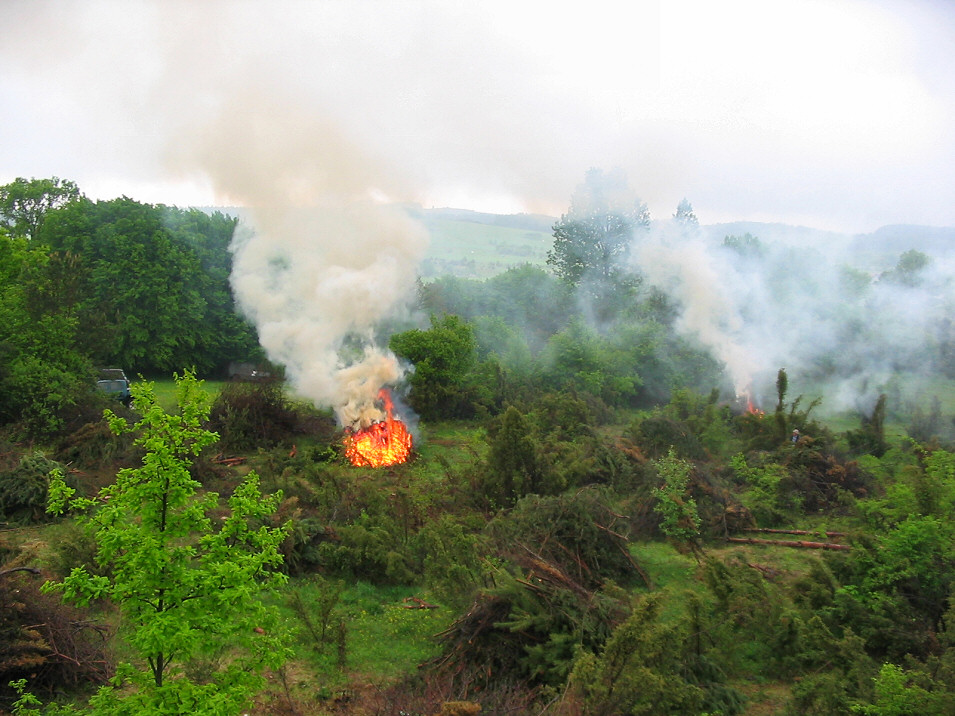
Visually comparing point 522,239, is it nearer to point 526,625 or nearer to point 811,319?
point 811,319

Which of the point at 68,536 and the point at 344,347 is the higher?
the point at 344,347

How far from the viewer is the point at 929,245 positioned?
3825 cm

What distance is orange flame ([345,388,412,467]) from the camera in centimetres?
1723

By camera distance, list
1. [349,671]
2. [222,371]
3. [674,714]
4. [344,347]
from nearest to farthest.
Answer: [674,714], [349,671], [344,347], [222,371]

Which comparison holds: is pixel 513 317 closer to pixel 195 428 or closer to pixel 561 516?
pixel 561 516

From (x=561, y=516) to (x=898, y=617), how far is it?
471 centimetres

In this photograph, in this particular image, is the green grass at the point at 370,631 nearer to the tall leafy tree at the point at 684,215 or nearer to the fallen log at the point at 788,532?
the fallen log at the point at 788,532

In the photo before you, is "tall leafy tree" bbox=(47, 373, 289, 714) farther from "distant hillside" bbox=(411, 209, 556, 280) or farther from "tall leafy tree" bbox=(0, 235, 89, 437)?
"distant hillside" bbox=(411, 209, 556, 280)

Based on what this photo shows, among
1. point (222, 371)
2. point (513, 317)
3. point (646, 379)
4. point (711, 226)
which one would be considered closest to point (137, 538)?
point (646, 379)

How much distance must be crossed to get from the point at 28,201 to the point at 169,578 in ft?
128

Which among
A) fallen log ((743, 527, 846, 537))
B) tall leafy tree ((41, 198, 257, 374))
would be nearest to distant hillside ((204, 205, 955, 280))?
tall leafy tree ((41, 198, 257, 374))

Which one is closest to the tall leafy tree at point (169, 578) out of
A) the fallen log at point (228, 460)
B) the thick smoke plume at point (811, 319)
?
the fallen log at point (228, 460)

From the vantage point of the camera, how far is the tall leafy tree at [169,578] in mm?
4285

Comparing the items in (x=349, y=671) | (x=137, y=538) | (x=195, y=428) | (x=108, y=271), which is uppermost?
(x=108, y=271)
